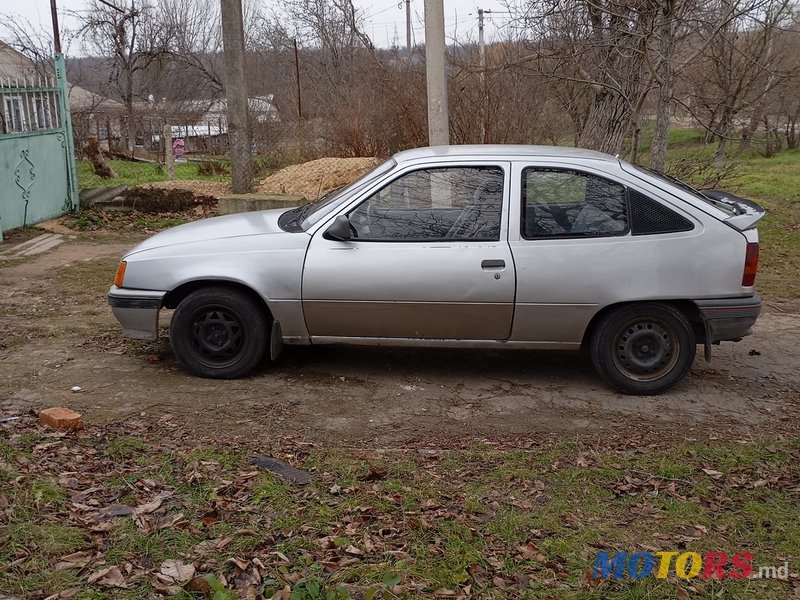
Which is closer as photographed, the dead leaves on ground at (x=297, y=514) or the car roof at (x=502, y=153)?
the dead leaves on ground at (x=297, y=514)

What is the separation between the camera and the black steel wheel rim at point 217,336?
5.79 metres

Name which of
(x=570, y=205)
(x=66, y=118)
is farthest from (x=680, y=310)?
(x=66, y=118)

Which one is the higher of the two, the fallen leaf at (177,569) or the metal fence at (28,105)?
the metal fence at (28,105)

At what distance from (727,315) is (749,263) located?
1.29 ft

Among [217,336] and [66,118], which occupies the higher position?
[66,118]

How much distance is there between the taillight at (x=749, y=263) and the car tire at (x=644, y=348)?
49cm

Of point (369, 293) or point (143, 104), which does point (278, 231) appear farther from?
point (143, 104)

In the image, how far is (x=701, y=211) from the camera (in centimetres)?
555

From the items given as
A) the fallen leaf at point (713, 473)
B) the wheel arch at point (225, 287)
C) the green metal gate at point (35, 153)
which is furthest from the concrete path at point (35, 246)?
the fallen leaf at point (713, 473)

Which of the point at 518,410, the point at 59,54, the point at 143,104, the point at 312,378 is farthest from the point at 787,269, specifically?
the point at 143,104

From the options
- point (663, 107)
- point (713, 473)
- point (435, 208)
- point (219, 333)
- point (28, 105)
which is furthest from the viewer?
point (28, 105)

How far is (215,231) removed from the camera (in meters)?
6.03

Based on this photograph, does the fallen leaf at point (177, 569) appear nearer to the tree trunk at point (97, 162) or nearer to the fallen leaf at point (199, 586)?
the fallen leaf at point (199, 586)

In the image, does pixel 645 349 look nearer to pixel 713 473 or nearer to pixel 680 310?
pixel 680 310
